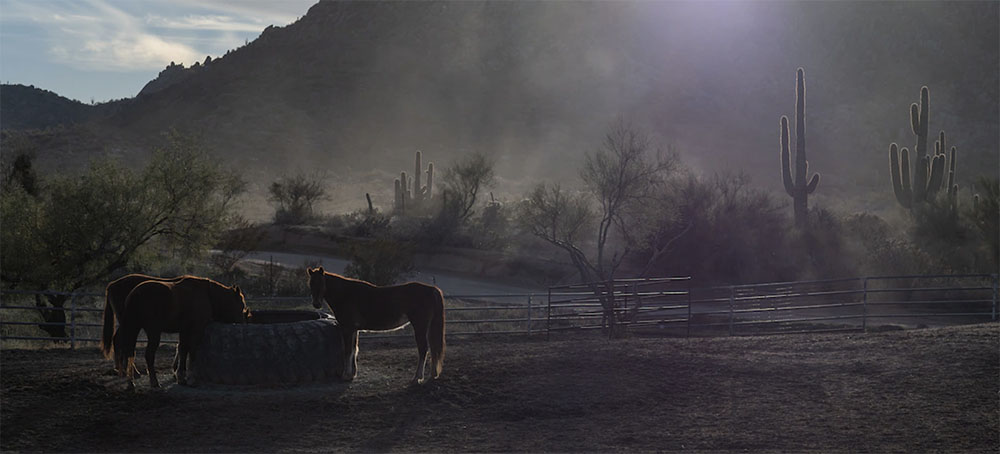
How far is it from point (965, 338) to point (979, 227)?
17.1 meters

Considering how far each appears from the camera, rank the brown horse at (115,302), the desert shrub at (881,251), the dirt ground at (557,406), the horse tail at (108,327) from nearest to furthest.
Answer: the dirt ground at (557,406), the brown horse at (115,302), the horse tail at (108,327), the desert shrub at (881,251)

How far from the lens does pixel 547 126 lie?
94250 millimetres

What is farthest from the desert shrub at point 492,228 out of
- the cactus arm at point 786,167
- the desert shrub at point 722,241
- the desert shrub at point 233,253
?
the cactus arm at point 786,167

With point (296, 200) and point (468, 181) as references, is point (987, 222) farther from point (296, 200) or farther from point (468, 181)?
point (296, 200)

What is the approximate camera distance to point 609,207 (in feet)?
86.6

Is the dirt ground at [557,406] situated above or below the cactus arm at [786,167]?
below

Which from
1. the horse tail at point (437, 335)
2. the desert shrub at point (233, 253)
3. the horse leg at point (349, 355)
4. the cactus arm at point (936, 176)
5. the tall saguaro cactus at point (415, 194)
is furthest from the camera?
the tall saguaro cactus at point (415, 194)

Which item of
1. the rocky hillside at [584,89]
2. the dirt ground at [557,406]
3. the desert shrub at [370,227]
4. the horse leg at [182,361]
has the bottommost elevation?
the dirt ground at [557,406]

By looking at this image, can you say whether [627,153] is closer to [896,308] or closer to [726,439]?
[896,308]

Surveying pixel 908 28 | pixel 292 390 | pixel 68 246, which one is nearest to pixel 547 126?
pixel 908 28

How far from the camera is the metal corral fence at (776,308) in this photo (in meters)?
19.5

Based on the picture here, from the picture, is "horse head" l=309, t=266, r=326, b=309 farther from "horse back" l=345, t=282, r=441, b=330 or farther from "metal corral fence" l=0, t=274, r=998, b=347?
"metal corral fence" l=0, t=274, r=998, b=347

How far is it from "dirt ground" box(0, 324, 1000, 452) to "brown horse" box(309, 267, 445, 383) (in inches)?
20.3

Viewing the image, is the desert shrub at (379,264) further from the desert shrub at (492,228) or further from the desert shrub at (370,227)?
the desert shrub at (370,227)
